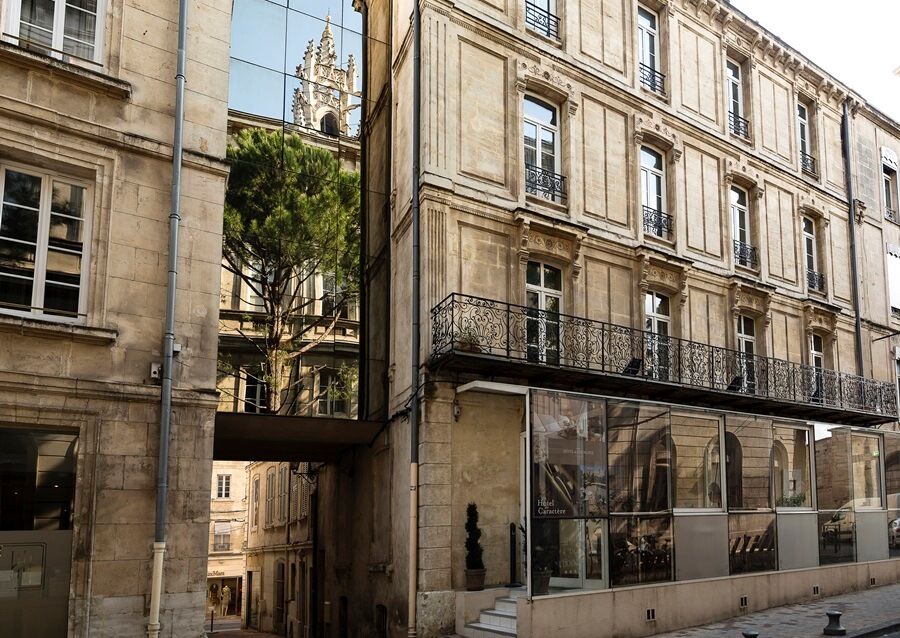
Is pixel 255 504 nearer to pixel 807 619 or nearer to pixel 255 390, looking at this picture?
pixel 255 390

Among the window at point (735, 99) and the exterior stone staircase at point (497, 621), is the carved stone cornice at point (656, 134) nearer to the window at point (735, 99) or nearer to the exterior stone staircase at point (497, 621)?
the window at point (735, 99)

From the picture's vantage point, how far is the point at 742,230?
2069 centimetres

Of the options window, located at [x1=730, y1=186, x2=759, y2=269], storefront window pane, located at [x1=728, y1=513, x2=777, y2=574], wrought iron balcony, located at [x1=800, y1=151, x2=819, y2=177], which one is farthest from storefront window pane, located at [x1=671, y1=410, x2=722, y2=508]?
wrought iron balcony, located at [x1=800, y1=151, x2=819, y2=177]

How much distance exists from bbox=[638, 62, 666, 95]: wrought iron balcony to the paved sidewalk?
11161mm

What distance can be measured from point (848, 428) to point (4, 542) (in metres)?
16.5

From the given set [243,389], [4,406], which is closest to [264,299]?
[243,389]

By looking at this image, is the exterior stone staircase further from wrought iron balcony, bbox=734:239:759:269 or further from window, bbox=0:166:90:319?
wrought iron balcony, bbox=734:239:759:269

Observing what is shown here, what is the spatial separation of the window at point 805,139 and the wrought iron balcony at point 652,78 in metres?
6.04

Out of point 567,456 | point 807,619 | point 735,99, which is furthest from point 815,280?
point 567,456

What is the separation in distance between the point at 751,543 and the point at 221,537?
30.6 metres

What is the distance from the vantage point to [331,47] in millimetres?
15539

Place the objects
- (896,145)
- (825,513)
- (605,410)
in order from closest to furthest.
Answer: (605,410), (825,513), (896,145)

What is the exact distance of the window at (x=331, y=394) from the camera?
48.2 feet

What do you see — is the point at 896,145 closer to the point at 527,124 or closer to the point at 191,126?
the point at 527,124
